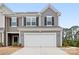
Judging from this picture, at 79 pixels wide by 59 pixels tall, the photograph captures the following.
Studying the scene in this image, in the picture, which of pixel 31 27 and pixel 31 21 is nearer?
pixel 31 27

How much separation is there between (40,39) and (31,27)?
195 cm

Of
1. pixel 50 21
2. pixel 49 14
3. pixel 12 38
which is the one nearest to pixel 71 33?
pixel 50 21

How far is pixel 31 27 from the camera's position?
34.4 meters

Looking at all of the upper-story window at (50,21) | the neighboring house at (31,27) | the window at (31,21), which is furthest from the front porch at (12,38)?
the upper-story window at (50,21)

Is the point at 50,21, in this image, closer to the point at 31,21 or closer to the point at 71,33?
the point at 31,21

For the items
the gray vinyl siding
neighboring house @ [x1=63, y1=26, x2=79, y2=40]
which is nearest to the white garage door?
the gray vinyl siding

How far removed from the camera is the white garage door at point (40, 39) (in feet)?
111

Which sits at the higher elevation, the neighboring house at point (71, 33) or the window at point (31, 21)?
the window at point (31, 21)

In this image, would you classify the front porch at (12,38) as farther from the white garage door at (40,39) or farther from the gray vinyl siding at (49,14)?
the gray vinyl siding at (49,14)

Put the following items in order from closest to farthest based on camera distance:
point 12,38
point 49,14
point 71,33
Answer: point 49,14
point 12,38
point 71,33

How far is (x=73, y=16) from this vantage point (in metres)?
39.5

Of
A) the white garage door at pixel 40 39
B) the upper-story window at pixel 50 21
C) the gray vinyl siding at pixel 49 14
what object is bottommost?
the white garage door at pixel 40 39

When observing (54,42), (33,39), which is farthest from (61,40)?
(33,39)

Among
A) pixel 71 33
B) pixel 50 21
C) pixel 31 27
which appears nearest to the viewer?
pixel 31 27
